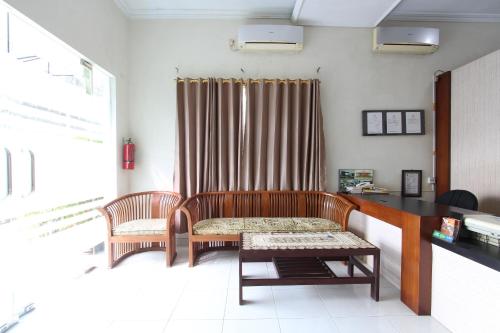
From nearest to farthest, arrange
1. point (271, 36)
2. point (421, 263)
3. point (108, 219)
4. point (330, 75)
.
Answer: point (421, 263)
point (108, 219)
point (271, 36)
point (330, 75)

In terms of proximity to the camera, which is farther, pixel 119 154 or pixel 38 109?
pixel 119 154

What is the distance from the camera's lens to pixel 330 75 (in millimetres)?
3139

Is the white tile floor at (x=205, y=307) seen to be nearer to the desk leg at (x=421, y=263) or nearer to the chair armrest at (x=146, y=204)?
the desk leg at (x=421, y=263)

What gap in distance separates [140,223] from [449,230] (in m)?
2.86

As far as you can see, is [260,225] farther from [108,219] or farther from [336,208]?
[108,219]

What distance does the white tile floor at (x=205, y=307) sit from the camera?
1.62m

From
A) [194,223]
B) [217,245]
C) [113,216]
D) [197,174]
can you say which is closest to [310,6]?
[197,174]

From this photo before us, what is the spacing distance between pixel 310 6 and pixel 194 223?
2887 mm

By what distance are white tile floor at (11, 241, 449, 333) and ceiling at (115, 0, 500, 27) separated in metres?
3.05

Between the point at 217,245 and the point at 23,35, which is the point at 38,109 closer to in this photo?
the point at 23,35

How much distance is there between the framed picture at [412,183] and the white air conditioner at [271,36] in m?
2.29

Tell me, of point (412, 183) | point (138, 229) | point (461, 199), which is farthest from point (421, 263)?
point (138, 229)

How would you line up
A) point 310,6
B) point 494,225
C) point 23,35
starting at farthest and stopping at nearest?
point 310,6, point 23,35, point 494,225

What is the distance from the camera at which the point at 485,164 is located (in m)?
2.56
